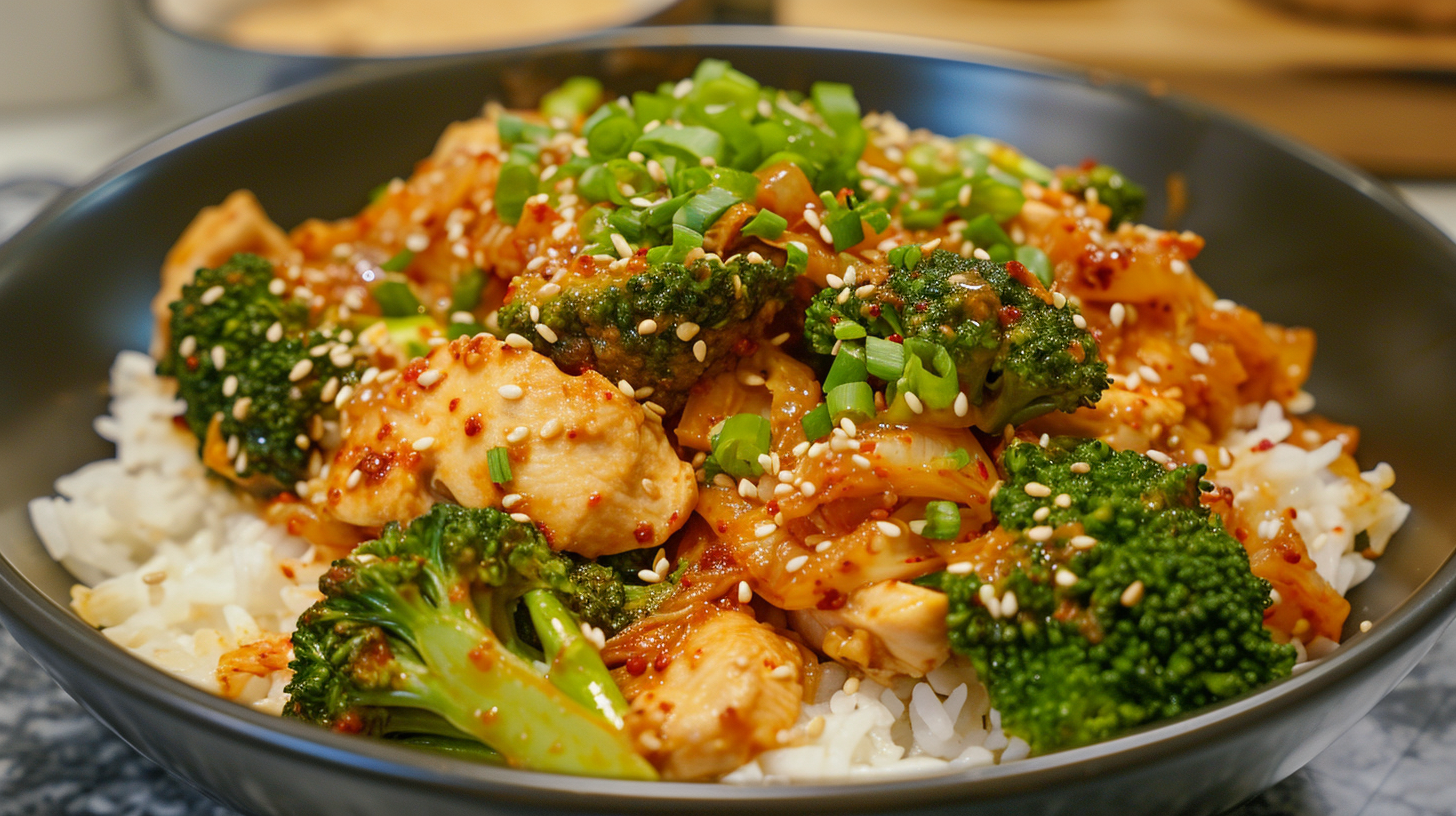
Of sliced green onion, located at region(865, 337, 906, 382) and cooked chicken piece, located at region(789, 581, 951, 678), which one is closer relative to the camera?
cooked chicken piece, located at region(789, 581, 951, 678)

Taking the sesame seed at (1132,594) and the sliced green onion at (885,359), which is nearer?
the sesame seed at (1132,594)

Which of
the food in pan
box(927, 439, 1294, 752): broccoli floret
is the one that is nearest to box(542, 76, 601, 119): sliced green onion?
the food in pan

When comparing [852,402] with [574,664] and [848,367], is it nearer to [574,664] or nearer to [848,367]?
[848,367]

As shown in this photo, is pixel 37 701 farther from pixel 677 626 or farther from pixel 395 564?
pixel 677 626

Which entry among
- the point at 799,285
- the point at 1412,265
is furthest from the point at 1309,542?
the point at 799,285

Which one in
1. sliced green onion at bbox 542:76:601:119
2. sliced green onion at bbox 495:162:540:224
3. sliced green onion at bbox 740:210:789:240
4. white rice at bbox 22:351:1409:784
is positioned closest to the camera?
white rice at bbox 22:351:1409:784

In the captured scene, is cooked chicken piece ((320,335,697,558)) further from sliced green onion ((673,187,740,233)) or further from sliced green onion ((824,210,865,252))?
sliced green onion ((824,210,865,252))

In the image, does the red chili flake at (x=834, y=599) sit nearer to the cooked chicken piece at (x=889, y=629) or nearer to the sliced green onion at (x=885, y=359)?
the cooked chicken piece at (x=889, y=629)

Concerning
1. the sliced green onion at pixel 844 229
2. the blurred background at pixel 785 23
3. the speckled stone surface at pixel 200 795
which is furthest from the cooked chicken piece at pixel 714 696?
the blurred background at pixel 785 23
